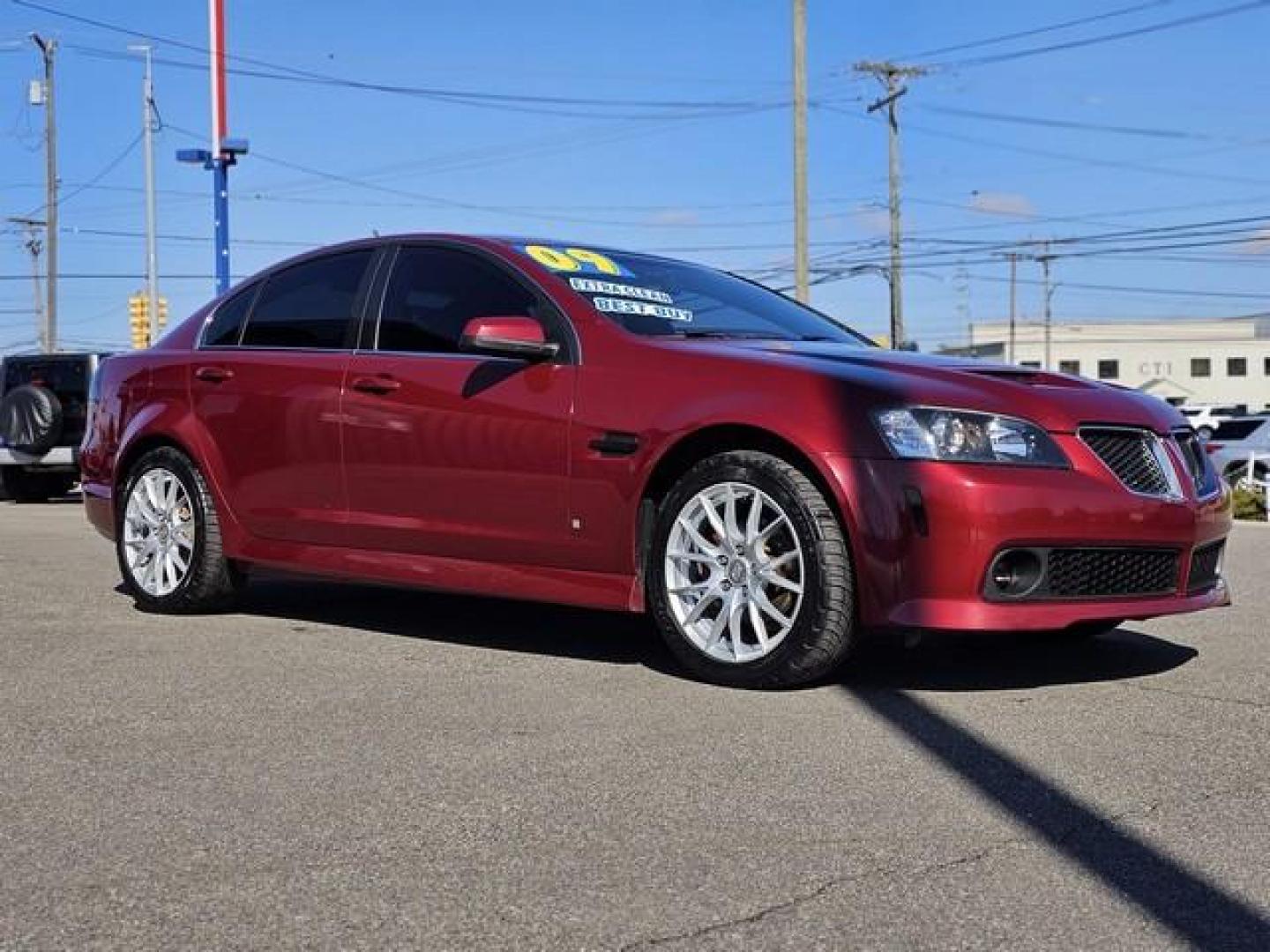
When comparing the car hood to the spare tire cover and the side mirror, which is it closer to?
the side mirror

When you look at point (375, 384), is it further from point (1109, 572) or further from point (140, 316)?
point (140, 316)

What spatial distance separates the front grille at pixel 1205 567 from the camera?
4.92 metres

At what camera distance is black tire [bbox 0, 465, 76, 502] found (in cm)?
1747

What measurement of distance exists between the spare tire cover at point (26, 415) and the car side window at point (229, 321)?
9216 millimetres

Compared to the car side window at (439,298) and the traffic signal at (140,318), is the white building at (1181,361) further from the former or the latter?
the car side window at (439,298)

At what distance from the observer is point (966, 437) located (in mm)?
4547

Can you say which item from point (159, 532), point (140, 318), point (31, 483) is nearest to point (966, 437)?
point (159, 532)

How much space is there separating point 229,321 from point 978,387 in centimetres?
366

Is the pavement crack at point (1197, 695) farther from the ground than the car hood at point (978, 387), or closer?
closer

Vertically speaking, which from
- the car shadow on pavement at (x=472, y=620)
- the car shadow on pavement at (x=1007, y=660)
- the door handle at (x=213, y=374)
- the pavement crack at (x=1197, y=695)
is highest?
the door handle at (x=213, y=374)

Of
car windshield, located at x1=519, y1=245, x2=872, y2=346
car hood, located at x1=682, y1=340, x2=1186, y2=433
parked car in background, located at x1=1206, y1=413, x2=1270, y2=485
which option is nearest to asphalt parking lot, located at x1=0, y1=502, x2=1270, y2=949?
car hood, located at x1=682, y1=340, x2=1186, y2=433

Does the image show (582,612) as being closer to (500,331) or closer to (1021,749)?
(500,331)

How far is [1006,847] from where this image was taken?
3.21 m

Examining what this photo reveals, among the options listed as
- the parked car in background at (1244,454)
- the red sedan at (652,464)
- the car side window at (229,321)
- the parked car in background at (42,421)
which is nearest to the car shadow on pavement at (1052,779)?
the red sedan at (652,464)
